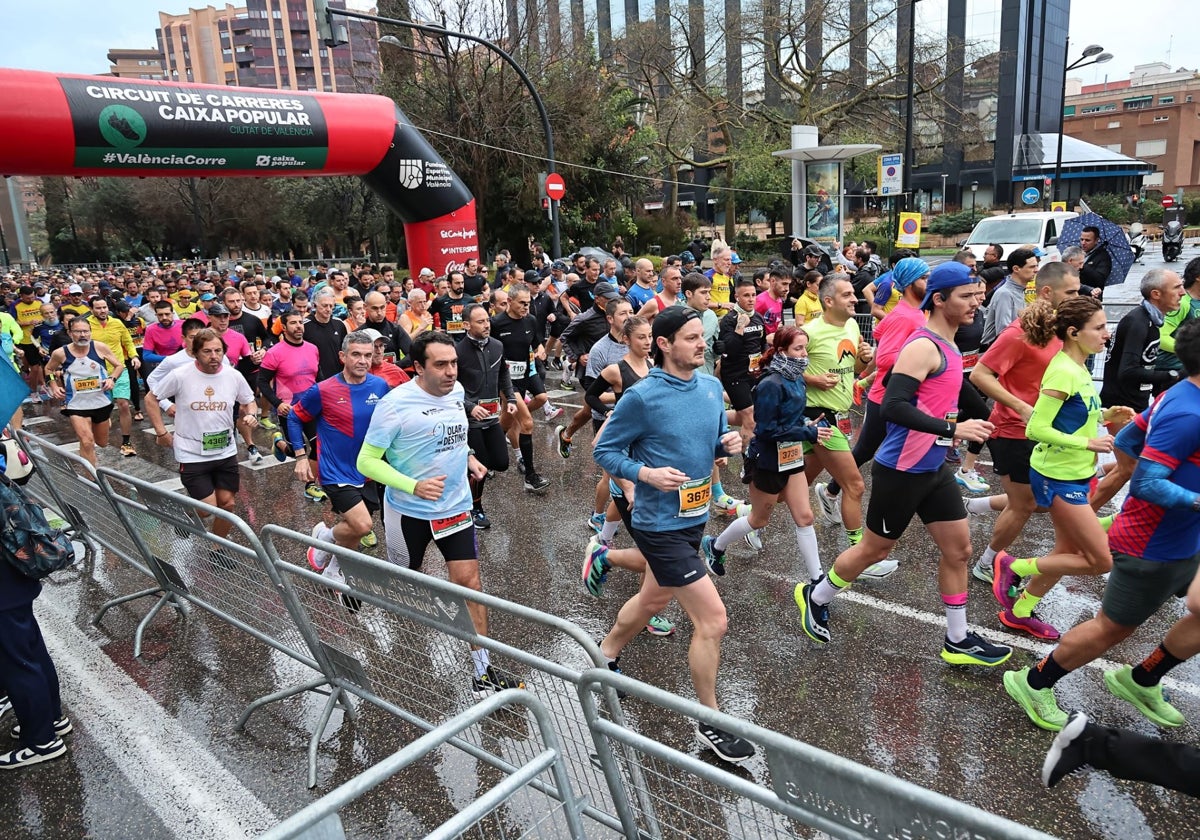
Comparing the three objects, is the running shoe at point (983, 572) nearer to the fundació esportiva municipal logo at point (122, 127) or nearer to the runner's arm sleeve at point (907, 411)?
the runner's arm sleeve at point (907, 411)

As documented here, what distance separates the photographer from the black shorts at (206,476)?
5.76 m

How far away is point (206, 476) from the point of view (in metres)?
5.80

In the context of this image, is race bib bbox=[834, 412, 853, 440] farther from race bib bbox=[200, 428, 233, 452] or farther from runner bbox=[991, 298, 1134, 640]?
race bib bbox=[200, 428, 233, 452]

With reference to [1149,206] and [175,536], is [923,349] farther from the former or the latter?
[1149,206]

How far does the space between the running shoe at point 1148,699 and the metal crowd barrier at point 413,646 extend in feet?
7.72

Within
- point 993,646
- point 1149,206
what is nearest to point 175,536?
point 993,646

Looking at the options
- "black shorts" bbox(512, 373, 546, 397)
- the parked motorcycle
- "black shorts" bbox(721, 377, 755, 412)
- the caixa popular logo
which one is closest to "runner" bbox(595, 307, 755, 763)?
"black shorts" bbox(721, 377, 755, 412)

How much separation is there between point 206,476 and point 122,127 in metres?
11.8

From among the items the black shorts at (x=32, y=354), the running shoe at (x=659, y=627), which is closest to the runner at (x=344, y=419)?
the running shoe at (x=659, y=627)

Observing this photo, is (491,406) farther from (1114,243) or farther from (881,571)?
(1114,243)

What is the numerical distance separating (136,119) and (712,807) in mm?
15862

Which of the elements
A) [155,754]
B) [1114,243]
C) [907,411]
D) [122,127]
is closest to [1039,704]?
[907,411]

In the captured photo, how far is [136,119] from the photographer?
576 inches

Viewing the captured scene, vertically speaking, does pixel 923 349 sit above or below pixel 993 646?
above
